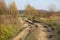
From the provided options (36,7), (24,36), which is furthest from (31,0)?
(24,36)

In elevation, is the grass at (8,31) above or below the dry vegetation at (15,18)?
below

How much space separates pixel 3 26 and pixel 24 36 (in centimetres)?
50

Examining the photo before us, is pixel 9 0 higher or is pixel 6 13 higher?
pixel 9 0

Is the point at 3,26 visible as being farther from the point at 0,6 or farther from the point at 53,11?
the point at 53,11

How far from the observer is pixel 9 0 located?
374cm

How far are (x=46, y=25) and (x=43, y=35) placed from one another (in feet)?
0.73

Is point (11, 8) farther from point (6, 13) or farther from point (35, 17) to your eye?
point (35, 17)

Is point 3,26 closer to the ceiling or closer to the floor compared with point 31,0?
closer to the floor

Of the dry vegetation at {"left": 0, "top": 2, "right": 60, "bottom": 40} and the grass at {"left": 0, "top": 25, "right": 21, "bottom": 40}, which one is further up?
the dry vegetation at {"left": 0, "top": 2, "right": 60, "bottom": 40}

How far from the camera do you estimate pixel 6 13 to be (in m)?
3.71

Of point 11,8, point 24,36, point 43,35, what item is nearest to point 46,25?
point 43,35

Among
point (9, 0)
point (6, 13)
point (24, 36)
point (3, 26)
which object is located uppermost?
point (9, 0)

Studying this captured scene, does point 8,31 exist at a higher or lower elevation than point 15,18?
lower

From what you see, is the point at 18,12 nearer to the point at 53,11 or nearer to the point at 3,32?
the point at 3,32
